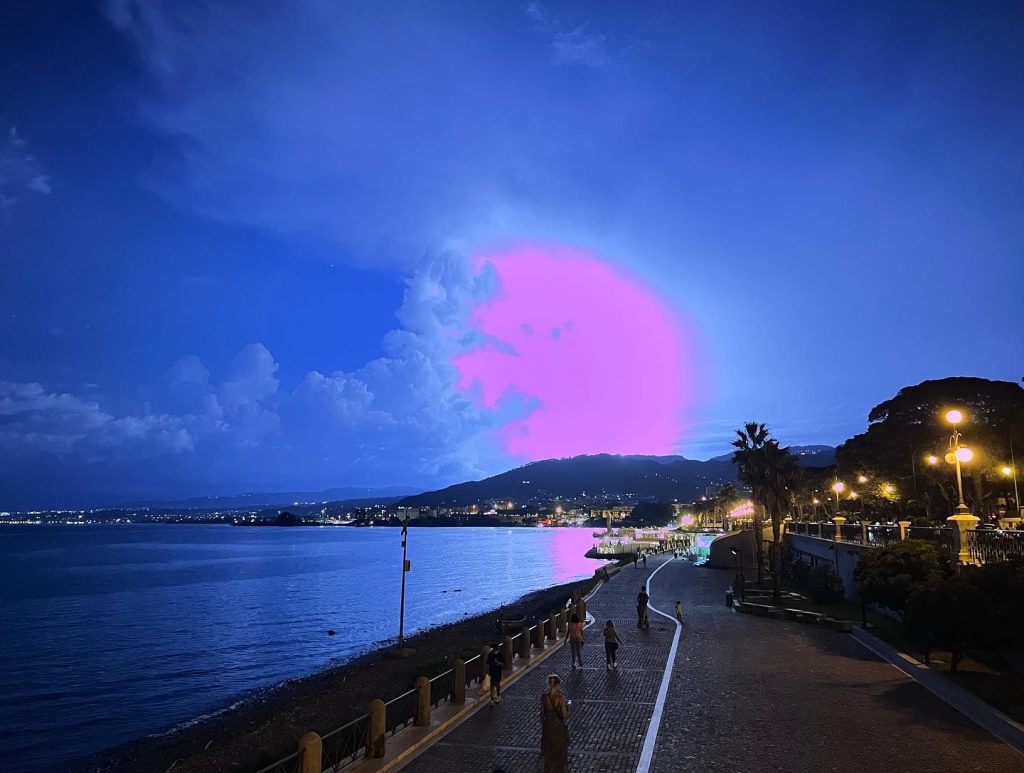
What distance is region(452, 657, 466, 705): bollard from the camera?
1420 centimetres

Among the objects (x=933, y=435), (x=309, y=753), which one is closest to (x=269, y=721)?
(x=309, y=753)

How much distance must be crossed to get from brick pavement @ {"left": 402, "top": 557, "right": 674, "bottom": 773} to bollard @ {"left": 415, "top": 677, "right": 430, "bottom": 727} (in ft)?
2.04

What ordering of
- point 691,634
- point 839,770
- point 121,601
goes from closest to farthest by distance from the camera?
point 839,770 < point 691,634 < point 121,601

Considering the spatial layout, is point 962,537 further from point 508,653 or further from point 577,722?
point 508,653

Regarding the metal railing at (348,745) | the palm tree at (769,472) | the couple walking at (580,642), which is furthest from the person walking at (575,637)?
the palm tree at (769,472)

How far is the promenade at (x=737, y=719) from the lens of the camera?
416 inches

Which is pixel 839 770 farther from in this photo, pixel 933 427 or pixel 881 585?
pixel 933 427

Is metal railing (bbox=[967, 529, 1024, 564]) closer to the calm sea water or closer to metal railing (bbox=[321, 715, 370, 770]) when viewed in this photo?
metal railing (bbox=[321, 715, 370, 770])

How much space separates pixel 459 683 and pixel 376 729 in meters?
3.63

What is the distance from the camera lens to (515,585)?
256ft

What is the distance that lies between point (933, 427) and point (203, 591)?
68.2m

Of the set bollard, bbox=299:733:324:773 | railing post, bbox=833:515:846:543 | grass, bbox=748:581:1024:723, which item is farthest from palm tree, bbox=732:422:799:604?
bollard, bbox=299:733:324:773

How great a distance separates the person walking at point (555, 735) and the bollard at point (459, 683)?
5449 millimetres

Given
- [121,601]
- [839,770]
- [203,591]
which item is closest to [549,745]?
[839,770]
